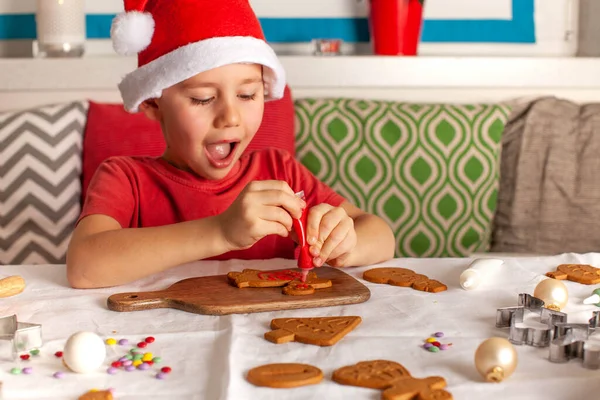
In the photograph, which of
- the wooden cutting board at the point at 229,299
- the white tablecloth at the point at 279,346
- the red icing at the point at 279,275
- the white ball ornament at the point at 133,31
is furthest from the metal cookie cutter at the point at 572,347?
the white ball ornament at the point at 133,31

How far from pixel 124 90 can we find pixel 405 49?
3.86ft

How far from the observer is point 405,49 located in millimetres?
2285

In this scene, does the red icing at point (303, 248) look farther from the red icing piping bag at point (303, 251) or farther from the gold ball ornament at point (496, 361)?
the gold ball ornament at point (496, 361)

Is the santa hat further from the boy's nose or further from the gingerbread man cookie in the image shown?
the gingerbread man cookie

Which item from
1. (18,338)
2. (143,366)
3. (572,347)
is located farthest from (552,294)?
(18,338)

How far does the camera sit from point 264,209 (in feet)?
3.25

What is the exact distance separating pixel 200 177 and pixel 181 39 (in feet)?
0.91

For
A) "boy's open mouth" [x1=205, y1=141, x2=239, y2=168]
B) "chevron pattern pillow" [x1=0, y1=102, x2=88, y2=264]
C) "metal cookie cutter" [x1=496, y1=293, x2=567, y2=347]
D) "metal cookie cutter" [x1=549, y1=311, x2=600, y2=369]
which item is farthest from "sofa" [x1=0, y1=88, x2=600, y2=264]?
"metal cookie cutter" [x1=549, y1=311, x2=600, y2=369]

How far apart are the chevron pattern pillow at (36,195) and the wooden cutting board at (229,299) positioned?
1210mm

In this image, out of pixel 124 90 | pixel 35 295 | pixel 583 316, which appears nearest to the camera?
pixel 583 316

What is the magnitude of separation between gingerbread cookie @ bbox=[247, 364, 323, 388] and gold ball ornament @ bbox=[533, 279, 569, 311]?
35 cm

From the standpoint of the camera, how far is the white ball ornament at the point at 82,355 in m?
0.68

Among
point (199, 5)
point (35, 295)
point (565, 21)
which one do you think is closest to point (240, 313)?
point (35, 295)

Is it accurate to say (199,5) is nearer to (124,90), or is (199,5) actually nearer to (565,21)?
(124,90)
